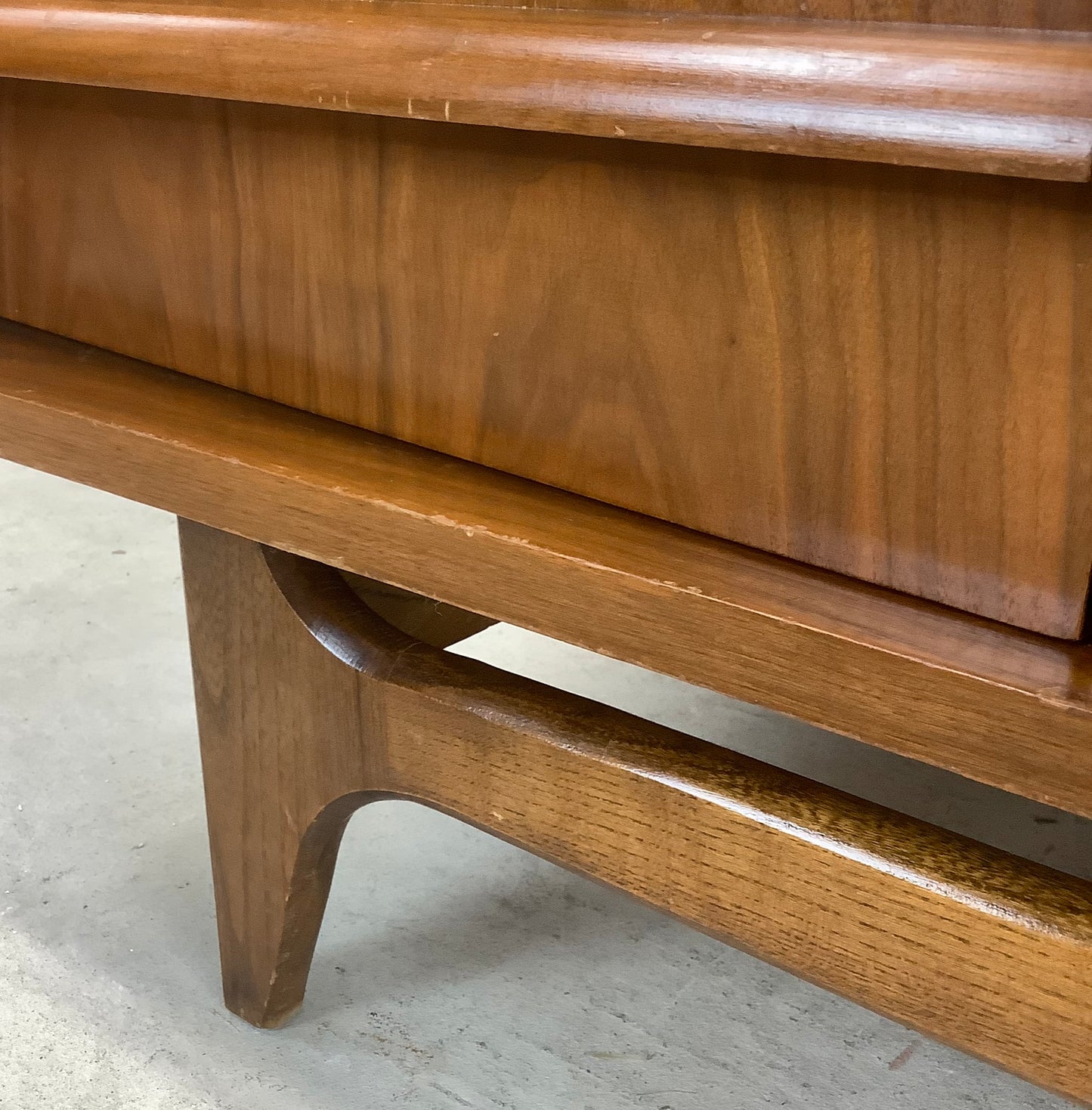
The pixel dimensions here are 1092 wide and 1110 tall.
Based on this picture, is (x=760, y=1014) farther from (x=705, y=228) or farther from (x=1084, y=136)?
(x=1084, y=136)

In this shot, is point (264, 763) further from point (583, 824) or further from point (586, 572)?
point (586, 572)

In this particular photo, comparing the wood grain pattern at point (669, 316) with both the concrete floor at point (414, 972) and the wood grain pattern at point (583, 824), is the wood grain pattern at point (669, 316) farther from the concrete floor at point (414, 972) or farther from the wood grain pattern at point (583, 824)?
the concrete floor at point (414, 972)

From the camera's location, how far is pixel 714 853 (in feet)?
2.56

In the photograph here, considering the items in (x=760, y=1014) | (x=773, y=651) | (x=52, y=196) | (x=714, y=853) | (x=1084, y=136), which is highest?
(x=1084, y=136)

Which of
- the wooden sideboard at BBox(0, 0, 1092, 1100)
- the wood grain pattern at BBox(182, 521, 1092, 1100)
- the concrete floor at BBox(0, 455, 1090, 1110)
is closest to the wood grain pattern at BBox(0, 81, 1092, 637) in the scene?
the wooden sideboard at BBox(0, 0, 1092, 1100)

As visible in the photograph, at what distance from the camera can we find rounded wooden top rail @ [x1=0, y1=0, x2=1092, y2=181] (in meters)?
0.54

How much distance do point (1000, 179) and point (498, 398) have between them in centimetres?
33

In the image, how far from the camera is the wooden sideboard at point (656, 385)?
59 centimetres

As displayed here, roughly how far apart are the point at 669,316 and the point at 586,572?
15 centimetres

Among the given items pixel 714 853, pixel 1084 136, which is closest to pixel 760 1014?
pixel 714 853

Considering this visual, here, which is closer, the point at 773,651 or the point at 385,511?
the point at 773,651

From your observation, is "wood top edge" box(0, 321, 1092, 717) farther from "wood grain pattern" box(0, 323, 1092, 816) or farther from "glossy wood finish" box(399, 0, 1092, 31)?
"glossy wood finish" box(399, 0, 1092, 31)

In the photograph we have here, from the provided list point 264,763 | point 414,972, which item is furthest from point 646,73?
point 414,972

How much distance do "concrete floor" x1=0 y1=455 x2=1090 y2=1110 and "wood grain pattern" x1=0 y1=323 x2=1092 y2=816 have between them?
1.92 ft
